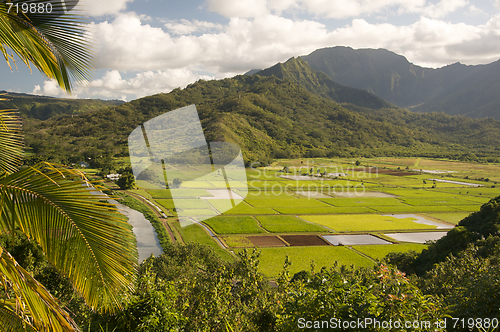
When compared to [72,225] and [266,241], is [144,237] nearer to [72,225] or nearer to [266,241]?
[266,241]

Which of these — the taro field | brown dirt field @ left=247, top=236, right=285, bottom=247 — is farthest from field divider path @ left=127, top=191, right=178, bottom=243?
brown dirt field @ left=247, top=236, right=285, bottom=247

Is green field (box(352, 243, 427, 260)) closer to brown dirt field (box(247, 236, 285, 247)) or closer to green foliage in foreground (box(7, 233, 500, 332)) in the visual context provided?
brown dirt field (box(247, 236, 285, 247))

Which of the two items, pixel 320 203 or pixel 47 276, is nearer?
pixel 47 276

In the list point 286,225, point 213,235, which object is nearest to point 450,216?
point 286,225

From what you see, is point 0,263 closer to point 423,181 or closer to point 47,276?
point 47,276

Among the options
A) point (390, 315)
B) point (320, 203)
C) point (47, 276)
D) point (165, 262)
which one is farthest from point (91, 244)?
point (320, 203)

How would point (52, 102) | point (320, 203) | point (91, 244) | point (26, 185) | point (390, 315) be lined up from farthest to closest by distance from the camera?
point (52, 102), point (320, 203), point (390, 315), point (91, 244), point (26, 185)

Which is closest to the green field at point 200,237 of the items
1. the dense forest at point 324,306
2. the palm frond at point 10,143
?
the dense forest at point 324,306
